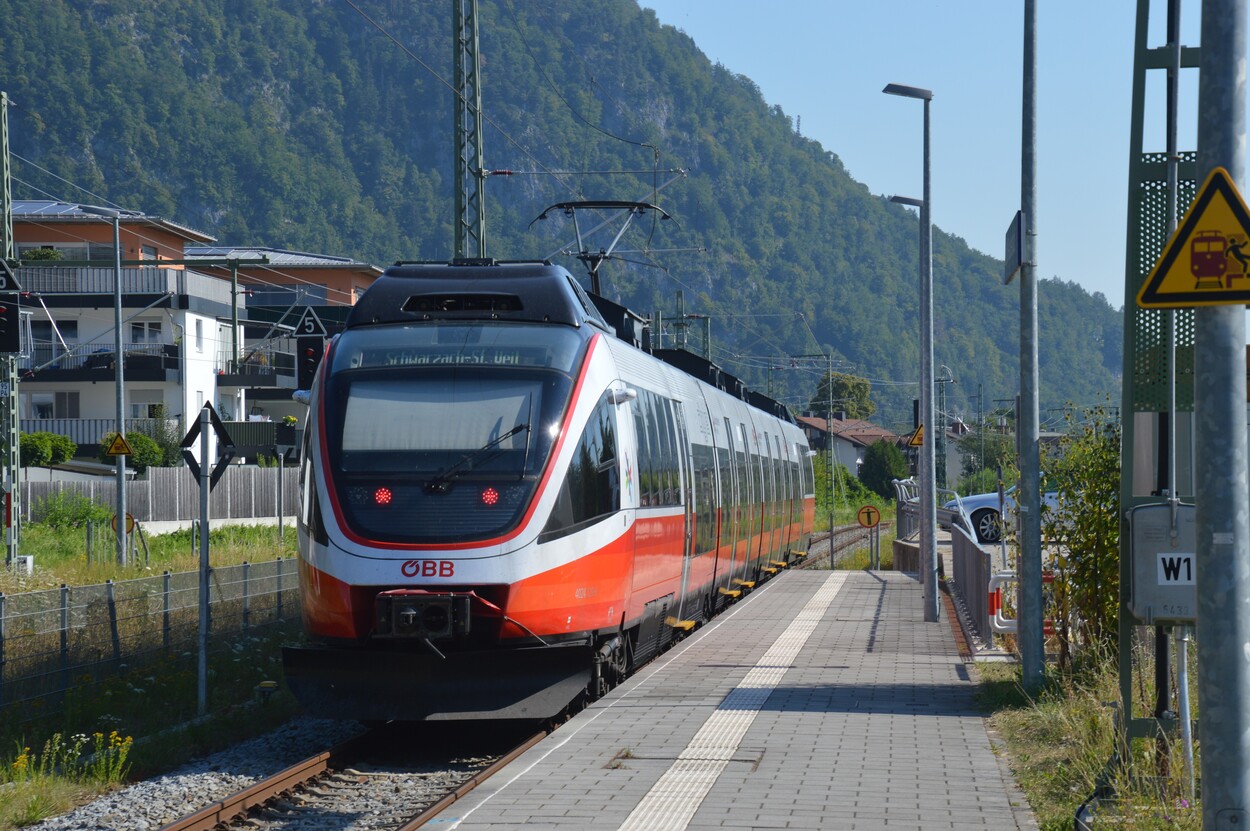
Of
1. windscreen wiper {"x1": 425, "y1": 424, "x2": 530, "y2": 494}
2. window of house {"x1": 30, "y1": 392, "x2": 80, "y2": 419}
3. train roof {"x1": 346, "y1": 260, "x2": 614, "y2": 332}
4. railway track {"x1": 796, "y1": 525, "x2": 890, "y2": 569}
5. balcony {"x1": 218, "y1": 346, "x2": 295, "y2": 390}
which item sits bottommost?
railway track {"x1": 796, "y1": 525, "x2": 890, "y2": 569}

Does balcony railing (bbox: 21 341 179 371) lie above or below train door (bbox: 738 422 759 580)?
above

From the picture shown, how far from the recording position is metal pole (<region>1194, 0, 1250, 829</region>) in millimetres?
6316

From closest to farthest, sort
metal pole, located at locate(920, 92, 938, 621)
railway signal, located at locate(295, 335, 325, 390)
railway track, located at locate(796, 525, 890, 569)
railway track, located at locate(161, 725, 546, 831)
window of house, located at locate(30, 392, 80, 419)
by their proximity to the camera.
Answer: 1. railway track, located at locate(161, 725, 546, 831)
2. metal pole, located at locate(920, 92, 938, 621)
3. railway signal, located at locate(295, 335, 325, 390)
4. railway track, located at locate(796, 525, 890, 569)
5. window of house, located at locate(30, 392, 80, 419)

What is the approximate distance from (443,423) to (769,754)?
3483 millimetres

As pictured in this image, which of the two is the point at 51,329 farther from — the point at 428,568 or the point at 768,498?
the point at 428,568

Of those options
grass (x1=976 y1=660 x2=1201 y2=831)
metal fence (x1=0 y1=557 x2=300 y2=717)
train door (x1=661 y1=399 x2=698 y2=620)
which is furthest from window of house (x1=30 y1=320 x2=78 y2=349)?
grass (x1=976 y1=660 x2=1201 y2=831)

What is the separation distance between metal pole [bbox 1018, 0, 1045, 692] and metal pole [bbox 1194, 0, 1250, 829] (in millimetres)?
6867

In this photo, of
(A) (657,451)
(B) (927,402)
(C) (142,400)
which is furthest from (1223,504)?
(C) (142,400)

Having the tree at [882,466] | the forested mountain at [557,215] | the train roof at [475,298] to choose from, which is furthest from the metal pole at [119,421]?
the forested mountain at [557,215]

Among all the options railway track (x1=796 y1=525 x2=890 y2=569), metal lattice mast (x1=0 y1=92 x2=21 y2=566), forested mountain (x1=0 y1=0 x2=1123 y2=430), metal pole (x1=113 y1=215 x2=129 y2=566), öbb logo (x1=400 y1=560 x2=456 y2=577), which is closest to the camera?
öbb logo (x1=400 y1=560 x2=456 y2=577)

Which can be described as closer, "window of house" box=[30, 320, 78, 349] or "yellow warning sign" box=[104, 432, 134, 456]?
"yellow warning sign" box=[104, 432, 134, 456]

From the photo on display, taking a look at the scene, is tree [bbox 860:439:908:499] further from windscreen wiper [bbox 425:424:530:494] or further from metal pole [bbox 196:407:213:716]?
windscreen wiper [bbox 425:424:530:494]

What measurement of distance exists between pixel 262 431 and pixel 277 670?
914 cm

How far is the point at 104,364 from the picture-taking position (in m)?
56.7
